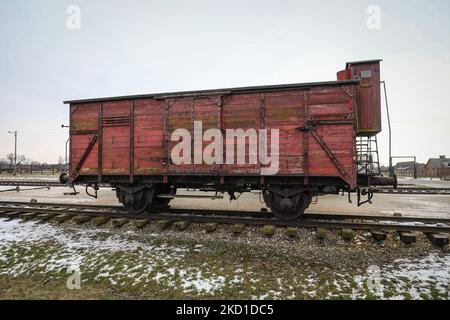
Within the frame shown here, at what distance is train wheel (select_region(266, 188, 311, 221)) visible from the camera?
7.13 m

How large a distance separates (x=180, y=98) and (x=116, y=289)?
5527mm

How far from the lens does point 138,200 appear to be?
831 cm

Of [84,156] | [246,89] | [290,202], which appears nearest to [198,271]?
[290,202]

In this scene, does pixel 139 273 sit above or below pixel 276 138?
below

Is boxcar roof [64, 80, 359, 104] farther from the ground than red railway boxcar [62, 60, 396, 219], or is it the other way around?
boxcar roof [64, 80, 359, 104]

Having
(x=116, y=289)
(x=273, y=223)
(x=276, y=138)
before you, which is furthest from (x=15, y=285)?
(x=276, y=138)

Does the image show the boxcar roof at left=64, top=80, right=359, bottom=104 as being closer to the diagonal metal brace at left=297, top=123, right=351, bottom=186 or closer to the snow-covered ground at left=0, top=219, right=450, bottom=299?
the diagonal metal brace at left=297, top=123, right=351, bottom=186

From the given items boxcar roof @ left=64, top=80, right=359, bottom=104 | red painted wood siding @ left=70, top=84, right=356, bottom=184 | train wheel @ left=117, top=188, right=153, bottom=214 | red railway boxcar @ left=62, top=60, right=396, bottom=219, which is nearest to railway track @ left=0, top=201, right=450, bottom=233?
train wheel @ left=117, top=188, right=153, bottom=214

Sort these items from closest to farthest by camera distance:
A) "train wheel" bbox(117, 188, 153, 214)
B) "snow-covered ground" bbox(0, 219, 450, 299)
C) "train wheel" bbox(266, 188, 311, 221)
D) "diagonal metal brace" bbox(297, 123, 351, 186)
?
1. "snow-covered ground" bbox(0, 219, 450, 299)
2. "diagonal metal brace" bbox(297, 123, 351, 186)
3. "train wheel" bbox(266, 188, 311, 221)
4. "train wheel" bbox(117, 188, 153, 214)

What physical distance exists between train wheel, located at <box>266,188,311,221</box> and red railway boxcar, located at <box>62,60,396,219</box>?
0.09 ft

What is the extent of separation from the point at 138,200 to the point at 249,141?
4.32 m

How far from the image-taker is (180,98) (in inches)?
303

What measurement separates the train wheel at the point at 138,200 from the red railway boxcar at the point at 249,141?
0.03 m
